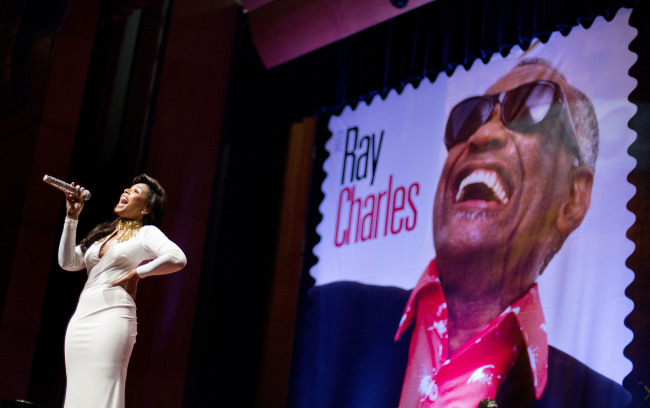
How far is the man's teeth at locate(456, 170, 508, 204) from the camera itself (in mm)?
4902

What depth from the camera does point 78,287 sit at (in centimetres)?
555

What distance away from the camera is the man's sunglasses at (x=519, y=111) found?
15.6 feet

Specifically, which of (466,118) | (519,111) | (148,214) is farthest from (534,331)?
(148,214)

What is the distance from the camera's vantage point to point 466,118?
5254 millimetres

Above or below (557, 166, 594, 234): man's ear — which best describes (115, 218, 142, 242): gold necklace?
below

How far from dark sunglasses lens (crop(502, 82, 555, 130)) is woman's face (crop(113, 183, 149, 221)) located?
263cm

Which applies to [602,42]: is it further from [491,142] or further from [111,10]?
[111,10]

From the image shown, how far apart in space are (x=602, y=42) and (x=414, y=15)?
1.41 meters

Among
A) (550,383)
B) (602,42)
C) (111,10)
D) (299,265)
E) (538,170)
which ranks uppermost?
(111,10)

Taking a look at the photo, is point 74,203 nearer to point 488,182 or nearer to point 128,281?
point 128,281

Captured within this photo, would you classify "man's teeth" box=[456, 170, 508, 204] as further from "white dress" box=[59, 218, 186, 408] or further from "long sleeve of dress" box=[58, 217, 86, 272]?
"long sleeve of dress" box=[58, 217, 86, 272]

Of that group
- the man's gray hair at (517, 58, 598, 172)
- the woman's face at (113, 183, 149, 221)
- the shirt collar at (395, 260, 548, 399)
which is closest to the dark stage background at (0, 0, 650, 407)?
the man's gray hair at (517, 58, 598, 172)

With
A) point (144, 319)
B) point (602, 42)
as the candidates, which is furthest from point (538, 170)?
point (144, 319)

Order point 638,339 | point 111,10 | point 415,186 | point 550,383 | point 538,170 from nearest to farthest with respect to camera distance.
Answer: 1. point 638,339
2. point 550,383
3. point 538,170
4. point 415,186
5. point 111,10
